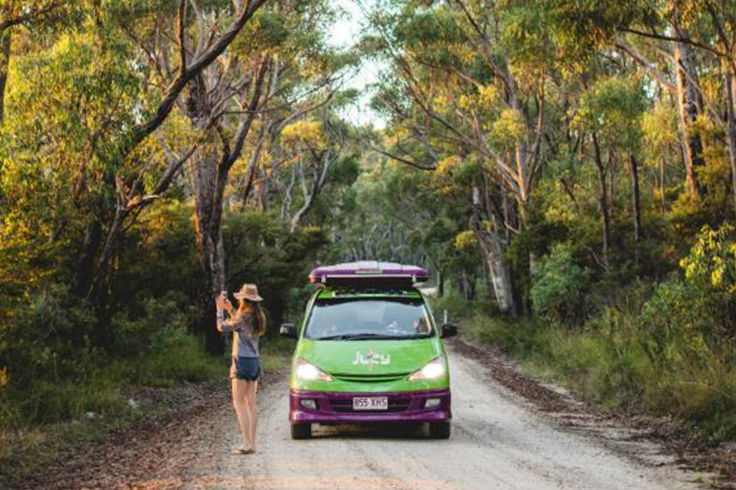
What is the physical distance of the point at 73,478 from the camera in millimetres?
8500

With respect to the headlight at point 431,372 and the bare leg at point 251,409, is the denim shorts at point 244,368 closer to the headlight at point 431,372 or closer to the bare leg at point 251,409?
the bare leg at point 251,409

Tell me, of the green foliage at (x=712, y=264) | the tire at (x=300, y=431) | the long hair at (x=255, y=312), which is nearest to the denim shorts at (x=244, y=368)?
the long hair at (x=255, y=312)

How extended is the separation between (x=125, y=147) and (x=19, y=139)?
1.65 m

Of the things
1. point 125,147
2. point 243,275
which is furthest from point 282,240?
point 125,147

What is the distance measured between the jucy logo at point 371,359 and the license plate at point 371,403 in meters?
0.38

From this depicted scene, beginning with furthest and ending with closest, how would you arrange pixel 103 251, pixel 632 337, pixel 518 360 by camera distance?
pixel 518 360, pixel 632 337, pixel 103 251

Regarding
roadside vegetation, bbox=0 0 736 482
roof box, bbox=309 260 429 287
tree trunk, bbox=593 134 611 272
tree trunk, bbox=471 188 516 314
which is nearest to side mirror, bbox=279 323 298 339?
roof box, bbox=309 260 429 287

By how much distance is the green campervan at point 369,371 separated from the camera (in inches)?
376

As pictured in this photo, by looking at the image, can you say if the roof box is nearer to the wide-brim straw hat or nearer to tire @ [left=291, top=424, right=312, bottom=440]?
the wide-brim straw hat

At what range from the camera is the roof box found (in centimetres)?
1150

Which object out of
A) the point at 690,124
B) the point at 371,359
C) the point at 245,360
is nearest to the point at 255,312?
the point at 245,360

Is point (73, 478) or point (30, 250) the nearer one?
point (73, 478)

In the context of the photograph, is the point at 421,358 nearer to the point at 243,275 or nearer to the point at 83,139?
the point at 83,139

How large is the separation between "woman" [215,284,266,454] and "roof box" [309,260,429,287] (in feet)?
7.36
